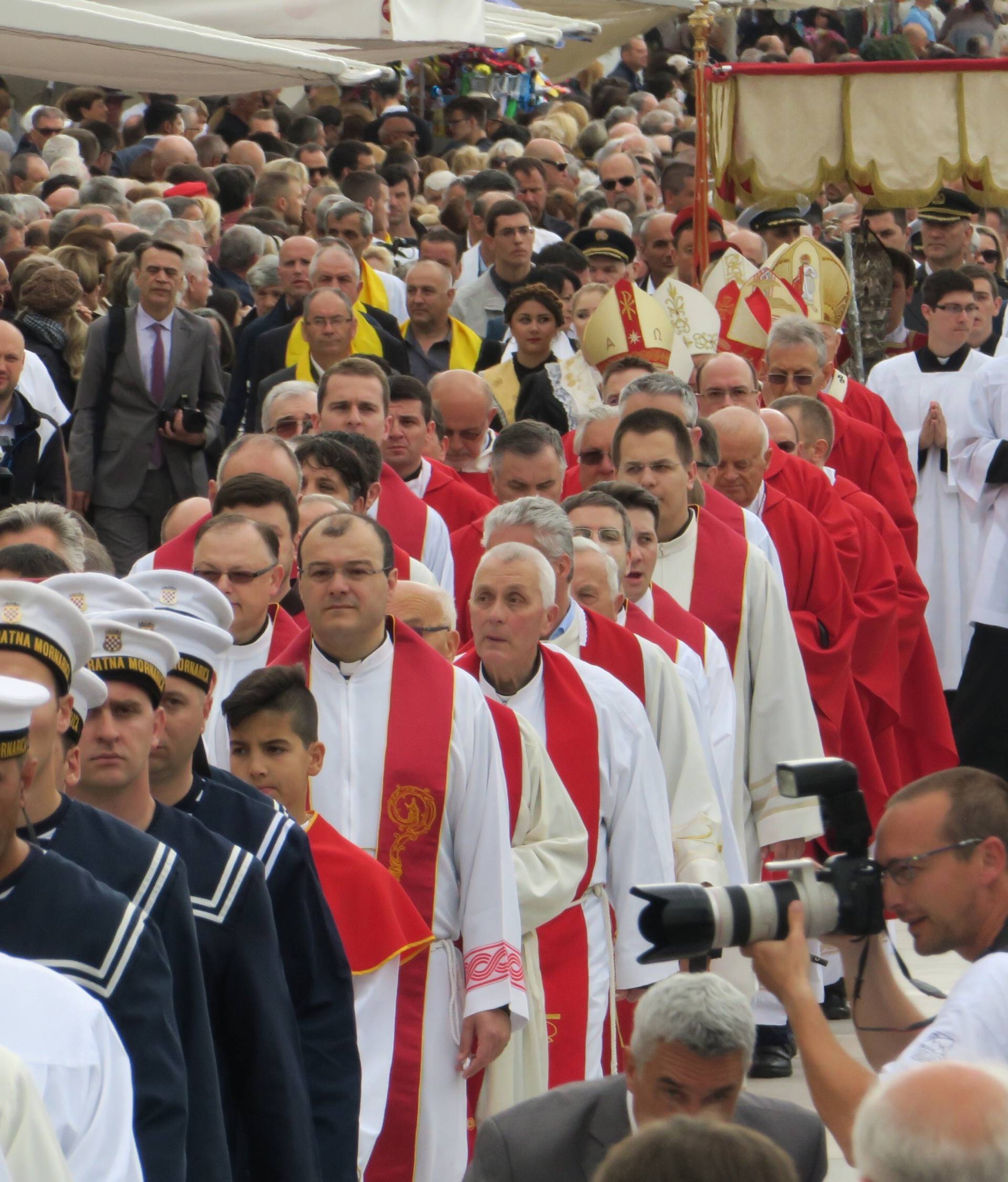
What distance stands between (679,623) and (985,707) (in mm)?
3292

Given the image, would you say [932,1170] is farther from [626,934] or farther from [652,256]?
[652,256]

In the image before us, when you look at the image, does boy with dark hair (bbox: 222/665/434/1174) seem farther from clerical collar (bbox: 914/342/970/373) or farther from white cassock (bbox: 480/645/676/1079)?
clerical collar (bbox: 914/342/970/373)

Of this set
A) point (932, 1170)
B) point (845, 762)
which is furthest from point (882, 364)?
point (932, 1170)

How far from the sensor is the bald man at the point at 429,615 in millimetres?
5375

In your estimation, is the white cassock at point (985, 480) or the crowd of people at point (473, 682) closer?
the crowd of people at point (473, 682)

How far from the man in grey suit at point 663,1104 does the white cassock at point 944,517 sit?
21.7ft

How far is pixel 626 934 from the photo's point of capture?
520cm

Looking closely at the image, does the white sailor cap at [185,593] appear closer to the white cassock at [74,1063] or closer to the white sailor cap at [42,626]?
the white sailor cap at [42,626]

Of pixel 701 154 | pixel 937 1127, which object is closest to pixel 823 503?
pixel 701 154

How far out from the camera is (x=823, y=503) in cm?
785

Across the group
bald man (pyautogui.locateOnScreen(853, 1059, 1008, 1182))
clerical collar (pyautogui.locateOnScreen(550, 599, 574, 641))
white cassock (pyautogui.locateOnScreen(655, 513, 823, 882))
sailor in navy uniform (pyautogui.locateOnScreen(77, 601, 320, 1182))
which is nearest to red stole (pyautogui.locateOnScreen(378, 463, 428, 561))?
white cassock (pyautogui.locateOnScreen(655, 513, 823, 882))

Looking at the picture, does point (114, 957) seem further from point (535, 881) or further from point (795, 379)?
point (795, 379)

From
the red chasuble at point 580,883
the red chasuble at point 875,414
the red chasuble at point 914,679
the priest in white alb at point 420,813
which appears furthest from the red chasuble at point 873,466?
the priest in white alb at point 420,813

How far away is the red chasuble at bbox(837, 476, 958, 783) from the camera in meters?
8.13
